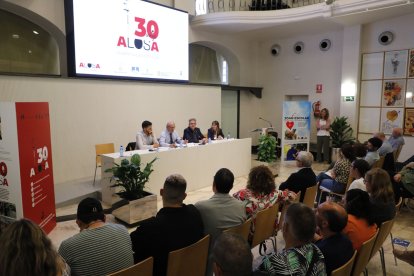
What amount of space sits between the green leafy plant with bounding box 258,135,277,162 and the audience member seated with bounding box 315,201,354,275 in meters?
4.66

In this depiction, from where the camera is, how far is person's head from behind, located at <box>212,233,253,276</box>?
4.42 ft

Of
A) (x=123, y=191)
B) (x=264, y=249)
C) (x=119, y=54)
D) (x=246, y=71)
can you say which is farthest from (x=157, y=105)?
(x=264, y=249)

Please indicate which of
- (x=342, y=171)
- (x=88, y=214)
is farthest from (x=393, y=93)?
(x=88, y=214)

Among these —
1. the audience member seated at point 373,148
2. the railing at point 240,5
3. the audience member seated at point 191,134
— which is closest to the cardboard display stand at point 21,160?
the audience member seated at point 191,134

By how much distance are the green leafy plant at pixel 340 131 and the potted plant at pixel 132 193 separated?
5714mm

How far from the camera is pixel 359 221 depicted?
2262 mm

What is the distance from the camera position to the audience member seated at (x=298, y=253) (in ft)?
5.14

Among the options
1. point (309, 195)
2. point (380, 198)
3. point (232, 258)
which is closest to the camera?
point (232, 258)

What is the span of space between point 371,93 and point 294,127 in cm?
210

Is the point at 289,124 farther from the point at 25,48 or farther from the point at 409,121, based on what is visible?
the point at 25,48

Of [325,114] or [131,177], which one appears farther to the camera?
[325,114]

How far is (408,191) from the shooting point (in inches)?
158

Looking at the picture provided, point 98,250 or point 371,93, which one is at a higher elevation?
point 371,93

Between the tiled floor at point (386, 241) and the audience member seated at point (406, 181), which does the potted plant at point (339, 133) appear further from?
the audience member seated at point (406, 181)
